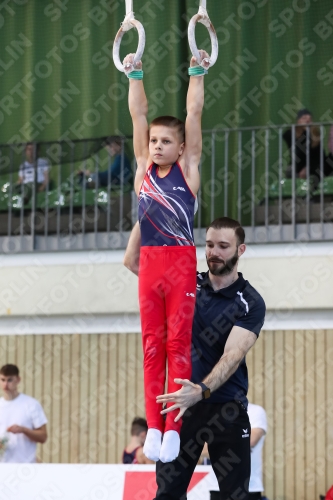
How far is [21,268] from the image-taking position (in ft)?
28.2

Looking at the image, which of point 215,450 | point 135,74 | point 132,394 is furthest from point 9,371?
point 135,74

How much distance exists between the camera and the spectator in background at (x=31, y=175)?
9.25m

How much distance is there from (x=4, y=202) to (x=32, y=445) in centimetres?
290

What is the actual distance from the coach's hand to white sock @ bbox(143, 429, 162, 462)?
12 cm

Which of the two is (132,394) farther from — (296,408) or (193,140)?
(193,140)

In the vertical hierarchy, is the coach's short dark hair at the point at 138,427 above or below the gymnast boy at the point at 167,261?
below

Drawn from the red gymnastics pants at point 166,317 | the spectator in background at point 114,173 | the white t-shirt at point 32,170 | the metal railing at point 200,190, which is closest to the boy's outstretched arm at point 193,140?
the red gymnastics pants at point 166,317

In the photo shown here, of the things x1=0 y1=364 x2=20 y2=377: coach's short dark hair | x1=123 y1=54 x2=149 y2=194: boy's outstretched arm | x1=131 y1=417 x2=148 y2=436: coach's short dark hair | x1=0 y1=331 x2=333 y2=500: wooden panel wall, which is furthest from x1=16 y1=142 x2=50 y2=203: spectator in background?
x1=123 y1=54 x2=149 y2=194: boy's outstretched arm

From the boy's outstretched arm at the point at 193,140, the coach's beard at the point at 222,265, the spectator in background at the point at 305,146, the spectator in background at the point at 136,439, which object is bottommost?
the spectator in background at the point at 136,439

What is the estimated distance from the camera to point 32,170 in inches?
366

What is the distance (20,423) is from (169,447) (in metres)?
3.85

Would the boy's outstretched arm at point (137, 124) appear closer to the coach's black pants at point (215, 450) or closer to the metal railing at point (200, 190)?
the coach's black pants at point (215, 450)

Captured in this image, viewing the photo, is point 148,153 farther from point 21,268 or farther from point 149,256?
point 21,268

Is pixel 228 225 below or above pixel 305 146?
below
